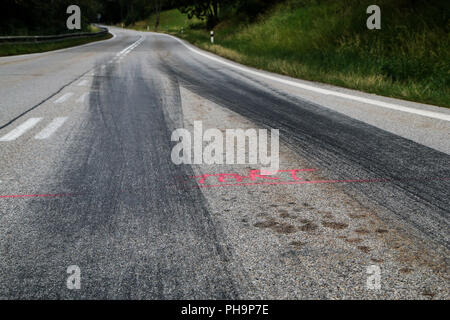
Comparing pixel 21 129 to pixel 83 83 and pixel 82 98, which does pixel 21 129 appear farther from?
pixel 83 83

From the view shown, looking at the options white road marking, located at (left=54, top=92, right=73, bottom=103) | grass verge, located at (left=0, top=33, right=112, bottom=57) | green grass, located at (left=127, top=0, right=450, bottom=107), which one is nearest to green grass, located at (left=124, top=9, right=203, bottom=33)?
grass verge, located at (left=0, top=33, right=112, bottom=57)

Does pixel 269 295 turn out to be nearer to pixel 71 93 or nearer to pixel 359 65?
pixel 71 93

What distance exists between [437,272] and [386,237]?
0.40 m

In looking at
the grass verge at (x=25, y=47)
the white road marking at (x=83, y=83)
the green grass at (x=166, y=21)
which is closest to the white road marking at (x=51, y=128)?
the white road marking at (x=83, y=83)

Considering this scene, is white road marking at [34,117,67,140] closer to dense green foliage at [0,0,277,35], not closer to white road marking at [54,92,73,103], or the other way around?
white road marking at [54,92,73,103]

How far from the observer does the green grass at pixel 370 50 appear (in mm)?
8906

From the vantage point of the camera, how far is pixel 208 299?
1820 mm

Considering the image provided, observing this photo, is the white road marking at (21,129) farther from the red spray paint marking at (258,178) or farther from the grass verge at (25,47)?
the grass verge at (25,47)

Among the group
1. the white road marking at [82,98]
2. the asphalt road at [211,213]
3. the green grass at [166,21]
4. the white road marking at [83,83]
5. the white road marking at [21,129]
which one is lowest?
the asphalt road at [211,213]

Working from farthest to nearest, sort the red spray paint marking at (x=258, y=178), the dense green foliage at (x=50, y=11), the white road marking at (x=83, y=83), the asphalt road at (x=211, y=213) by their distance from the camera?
1. the dense green foliage at (x=50, y=11)
2. the white road marking at (x=83, y=83)
3. the red spray paint marking at (x=258, y=178)
4. the asphalt road at (x=211, y=213)

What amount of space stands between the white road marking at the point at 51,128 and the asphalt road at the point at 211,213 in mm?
27

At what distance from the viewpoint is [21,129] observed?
5332 mm

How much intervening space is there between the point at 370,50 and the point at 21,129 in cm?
1028

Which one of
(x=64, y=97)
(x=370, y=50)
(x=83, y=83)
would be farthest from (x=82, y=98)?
(x=370, y=50)
